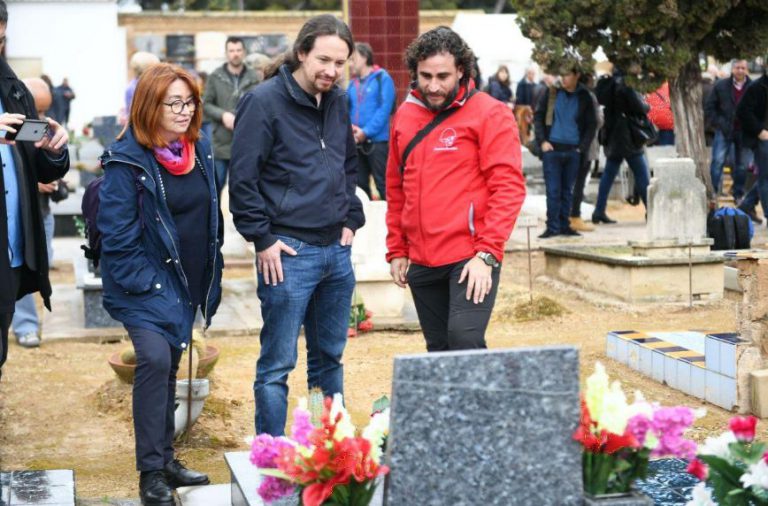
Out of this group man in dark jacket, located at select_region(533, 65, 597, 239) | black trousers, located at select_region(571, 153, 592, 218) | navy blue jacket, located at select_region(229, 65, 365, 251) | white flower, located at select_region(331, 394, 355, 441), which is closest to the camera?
white flower, located at select_region(331, 394, 355, 441)

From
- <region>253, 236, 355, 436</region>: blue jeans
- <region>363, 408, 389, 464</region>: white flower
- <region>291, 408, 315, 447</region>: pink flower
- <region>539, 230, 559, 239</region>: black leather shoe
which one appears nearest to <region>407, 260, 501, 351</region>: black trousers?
<region>253, 236, 355, 436</region>: blue jeans

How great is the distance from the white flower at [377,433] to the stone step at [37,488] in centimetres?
166

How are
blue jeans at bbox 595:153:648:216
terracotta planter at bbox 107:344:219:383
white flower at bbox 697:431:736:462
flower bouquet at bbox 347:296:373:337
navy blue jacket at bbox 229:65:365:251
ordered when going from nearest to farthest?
white flower at bbox 697:431:736:462, navy blue jacket at bbox 229:65:365:251, terracotta planter at bbox 107:344:219:383, flower bouquet at bbox 347:296:373:337, blue jeans at bbox 595:153:648:216

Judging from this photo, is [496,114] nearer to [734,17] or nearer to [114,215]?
[114,215]

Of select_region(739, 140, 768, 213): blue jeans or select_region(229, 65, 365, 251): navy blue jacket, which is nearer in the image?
select_region(229, 65, 365, 251): navy blue jacket

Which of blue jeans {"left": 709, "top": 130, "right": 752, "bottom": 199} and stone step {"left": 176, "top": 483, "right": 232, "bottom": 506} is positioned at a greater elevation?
blue jeans {"left": 709, "top": 130, "right": 752, "bottom": 199}

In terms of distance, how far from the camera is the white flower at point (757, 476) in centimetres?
392

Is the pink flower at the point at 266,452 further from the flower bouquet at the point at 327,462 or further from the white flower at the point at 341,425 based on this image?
the white flower at the point at 341,425

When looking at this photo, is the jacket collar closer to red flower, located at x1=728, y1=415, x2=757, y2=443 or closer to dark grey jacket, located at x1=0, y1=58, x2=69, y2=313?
dark grey jacket, located at x1=0, y1=58, x2=69, y2=313

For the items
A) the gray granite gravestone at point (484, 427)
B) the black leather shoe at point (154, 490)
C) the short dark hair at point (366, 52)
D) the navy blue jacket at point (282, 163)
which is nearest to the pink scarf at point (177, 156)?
the navy blue jacket at point (282, 163)

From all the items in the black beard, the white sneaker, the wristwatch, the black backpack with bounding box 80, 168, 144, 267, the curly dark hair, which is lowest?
the white sneaker

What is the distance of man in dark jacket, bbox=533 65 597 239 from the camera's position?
45.4ft

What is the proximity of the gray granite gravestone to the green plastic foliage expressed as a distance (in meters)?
9.52

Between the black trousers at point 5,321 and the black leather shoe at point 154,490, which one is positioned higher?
the black trousers at point 5,321
